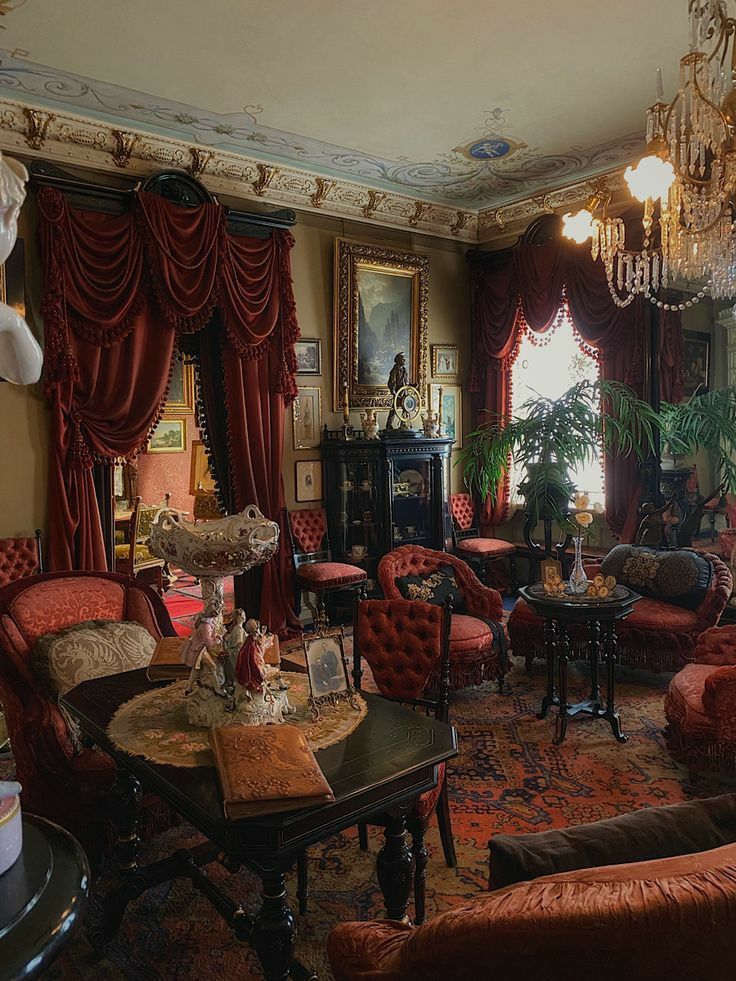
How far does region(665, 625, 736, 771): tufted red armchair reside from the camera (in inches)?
133

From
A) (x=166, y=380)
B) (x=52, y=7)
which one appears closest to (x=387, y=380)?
(x=166, y=380)

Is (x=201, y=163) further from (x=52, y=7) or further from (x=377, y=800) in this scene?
(x=377, y=800)

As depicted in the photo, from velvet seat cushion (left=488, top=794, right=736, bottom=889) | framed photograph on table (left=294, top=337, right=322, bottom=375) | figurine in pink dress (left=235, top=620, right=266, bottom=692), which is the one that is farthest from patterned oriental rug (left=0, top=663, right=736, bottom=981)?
framed photograph on table (left=294, top=337, right=322, bottom=375)

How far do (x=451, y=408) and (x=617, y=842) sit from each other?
681 cm

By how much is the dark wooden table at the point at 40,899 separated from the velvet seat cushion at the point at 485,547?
5970 millimetres

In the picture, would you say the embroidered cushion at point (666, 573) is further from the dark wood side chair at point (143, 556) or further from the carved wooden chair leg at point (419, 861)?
the dark wood side chair at point (143, 556)

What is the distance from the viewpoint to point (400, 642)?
3.21 meters

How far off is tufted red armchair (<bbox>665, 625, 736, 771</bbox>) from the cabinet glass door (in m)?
3.64

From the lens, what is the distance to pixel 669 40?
430 cm

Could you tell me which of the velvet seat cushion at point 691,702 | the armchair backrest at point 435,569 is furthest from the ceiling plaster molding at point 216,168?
the velvet seat cushion at point 691,702

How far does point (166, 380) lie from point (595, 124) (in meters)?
3.78

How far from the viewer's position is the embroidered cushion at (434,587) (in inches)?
192

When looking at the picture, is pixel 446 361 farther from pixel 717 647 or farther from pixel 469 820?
pixel 469 820

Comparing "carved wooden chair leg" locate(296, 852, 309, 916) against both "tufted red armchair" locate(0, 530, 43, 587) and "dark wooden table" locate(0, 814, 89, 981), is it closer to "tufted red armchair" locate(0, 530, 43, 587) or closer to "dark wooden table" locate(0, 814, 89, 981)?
"dark wooden table" locate(0, 814, 89, 981)
